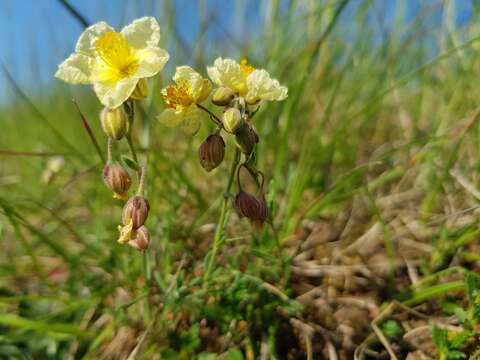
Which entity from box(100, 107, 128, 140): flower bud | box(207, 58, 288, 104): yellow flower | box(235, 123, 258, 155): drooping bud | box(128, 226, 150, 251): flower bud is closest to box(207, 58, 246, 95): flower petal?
box(207, 58, 288, 104): yellow flower

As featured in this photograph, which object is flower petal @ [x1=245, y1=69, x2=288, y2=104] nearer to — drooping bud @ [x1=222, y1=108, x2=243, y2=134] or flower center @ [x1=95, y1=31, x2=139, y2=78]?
drooping bud @ [x1=222, y1=108, x2=243, y2=134]

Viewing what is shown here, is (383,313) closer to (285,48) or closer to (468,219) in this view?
(468,219)

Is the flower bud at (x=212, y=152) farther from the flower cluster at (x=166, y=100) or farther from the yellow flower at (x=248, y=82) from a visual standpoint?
the yellow flower at (x=248, y=82)

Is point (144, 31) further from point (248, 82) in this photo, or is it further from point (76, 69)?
point (248, 82)

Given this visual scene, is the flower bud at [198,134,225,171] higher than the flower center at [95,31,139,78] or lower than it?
lower

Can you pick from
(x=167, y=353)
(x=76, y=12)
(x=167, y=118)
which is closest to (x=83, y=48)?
(x=76, y=12)

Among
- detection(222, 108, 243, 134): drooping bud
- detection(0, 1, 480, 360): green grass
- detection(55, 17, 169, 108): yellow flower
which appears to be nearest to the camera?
detection(222, 108, 243, 134): drooping bud
